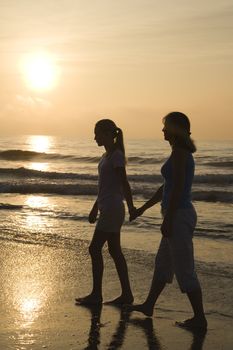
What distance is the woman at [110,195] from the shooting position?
555cm

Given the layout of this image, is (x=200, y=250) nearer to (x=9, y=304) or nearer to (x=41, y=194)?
(x=9, y=304)

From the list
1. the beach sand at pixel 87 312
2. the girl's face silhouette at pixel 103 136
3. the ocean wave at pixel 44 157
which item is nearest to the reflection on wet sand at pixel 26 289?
the beach sand at pixel 87 312

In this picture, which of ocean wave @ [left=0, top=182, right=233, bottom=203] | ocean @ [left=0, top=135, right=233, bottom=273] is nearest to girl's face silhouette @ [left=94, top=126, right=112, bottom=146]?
ocean @ [left=0, top=135, right=233, bottom=273]

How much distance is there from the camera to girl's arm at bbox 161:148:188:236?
15.7 feet

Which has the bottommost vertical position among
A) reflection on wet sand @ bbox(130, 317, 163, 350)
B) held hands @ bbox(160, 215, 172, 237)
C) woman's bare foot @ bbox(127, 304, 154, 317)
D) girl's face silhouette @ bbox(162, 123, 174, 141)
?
reflection on wet sand @ bbox(130, 317, 163, 350)

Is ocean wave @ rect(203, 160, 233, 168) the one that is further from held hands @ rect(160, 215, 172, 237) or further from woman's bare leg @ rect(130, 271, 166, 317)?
held hands @ rect(160, 215, 172, 237)

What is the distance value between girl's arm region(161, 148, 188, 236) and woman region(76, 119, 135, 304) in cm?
71

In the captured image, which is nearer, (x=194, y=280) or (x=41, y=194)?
(x=194, y=280)

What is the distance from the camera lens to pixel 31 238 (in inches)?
377

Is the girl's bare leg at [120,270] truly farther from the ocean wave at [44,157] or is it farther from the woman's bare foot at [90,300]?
the ocean wave at [44,157]

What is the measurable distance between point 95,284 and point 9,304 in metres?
0.84

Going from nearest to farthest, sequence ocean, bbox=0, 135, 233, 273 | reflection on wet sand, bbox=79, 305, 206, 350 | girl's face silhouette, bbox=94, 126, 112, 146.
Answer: reflection on wet sand, bbox=79, 305, 206, 350 → girl's face silhouette, bbox=94, 126, 112, 146 → ocean, bbox=0, 135, 233, 273

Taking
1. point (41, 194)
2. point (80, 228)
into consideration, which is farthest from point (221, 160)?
point (80, 228)

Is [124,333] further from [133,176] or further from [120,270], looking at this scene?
[133,176]
